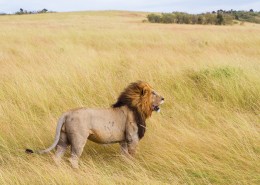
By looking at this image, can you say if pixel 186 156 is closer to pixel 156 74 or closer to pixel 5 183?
pixel 5 183

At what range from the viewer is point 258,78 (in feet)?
20.4

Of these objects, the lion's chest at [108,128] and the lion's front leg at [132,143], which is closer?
the lion's chest at [108,128]

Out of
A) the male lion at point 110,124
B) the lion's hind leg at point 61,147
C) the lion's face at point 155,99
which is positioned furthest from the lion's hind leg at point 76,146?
the lion's face at point 155,99

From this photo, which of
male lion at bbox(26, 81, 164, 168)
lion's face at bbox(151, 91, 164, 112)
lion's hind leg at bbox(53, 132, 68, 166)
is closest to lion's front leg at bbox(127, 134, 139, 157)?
male lion at bbox(26, 81, 164, 168)

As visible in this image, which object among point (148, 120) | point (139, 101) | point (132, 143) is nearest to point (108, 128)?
point (132, 143)

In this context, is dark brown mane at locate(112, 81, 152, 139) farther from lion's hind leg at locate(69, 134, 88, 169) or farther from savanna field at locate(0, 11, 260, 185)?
lion's hind leg at locate(69, 134, 88, 169)

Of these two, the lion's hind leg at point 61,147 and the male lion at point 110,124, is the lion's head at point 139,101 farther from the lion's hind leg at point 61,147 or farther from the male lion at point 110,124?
the lion's hind leg at point 61,147

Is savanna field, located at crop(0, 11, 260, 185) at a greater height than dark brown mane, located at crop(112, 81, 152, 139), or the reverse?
dark brown mane, located at crop(112, 81, 152, 139)

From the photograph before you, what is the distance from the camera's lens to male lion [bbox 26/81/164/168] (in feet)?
11.2

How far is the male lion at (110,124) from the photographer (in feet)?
11.2

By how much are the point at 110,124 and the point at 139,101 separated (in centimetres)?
37

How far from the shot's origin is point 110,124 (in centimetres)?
359

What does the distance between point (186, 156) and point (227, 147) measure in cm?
50

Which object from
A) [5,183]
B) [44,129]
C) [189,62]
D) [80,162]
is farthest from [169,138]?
[189,62]
